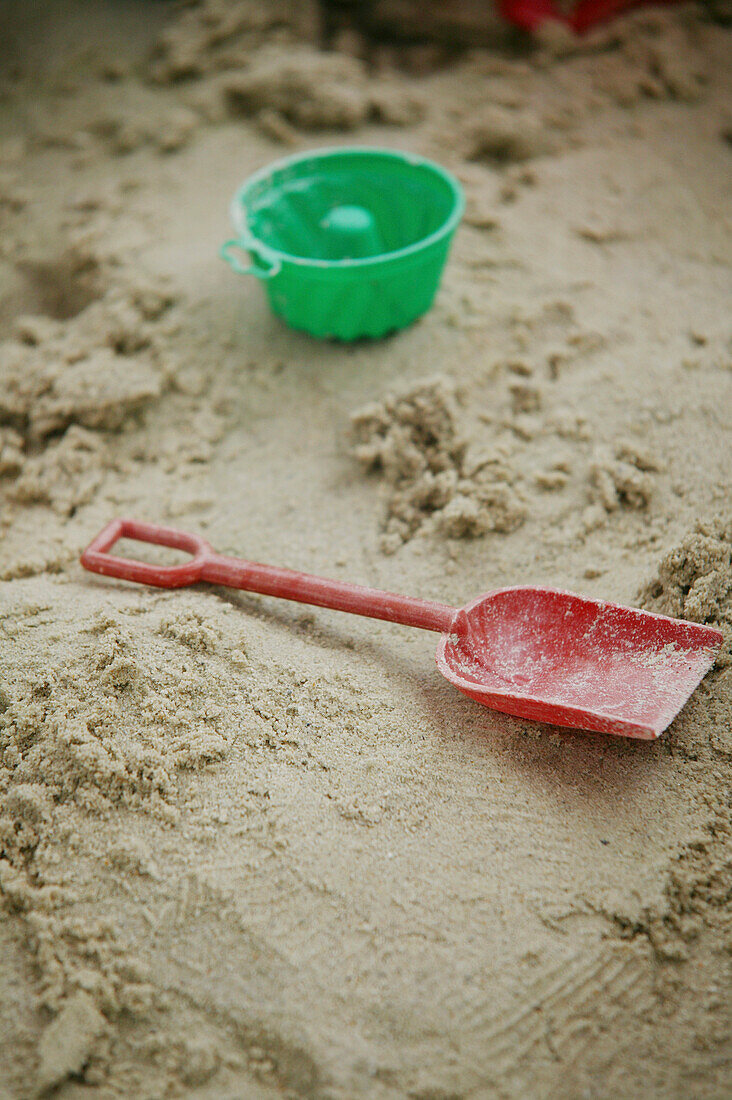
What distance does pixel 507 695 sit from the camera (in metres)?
1.29

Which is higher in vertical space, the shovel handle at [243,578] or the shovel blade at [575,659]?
the shovel blade at [575,659]

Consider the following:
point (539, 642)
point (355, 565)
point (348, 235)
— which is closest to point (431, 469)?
point (355, 565)

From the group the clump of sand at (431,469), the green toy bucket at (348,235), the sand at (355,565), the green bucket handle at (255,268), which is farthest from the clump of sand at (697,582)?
the green bucket handle at (255,268)

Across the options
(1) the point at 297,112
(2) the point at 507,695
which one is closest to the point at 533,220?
(1) the point at 297,112

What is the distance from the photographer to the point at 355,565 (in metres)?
1.69

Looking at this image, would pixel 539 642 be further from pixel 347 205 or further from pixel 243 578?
pixel 347 205

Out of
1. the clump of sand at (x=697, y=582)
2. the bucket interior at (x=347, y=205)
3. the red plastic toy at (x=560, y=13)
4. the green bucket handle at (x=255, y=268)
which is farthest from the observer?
the red plastic toy at (x=560, y=13)

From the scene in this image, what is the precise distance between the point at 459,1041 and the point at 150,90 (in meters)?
3.28

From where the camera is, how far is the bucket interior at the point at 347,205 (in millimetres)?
2100

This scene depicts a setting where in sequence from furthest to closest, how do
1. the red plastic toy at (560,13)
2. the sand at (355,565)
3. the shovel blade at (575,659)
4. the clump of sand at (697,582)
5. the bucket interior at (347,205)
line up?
the red plastic toy at (560,13), the bucket interior at (347,205), the clump of sand at (697,582), the shovel blade at (575,659), the sand at (355,565)

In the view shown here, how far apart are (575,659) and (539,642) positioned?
0.08 metres

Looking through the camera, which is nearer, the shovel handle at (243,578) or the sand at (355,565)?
the sand at (355,565)

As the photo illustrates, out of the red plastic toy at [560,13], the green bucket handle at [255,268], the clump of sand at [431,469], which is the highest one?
the red plastic toy at [560,13]

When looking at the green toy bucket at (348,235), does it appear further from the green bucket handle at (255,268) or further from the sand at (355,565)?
the sand at (355,565)
